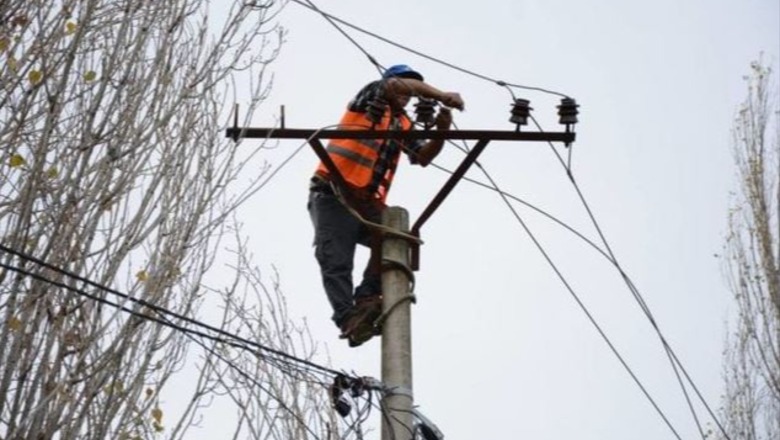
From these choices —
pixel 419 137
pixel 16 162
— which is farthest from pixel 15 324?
pixel 419 137

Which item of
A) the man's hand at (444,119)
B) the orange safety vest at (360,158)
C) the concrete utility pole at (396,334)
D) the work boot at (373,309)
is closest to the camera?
the concrete utility pole at (396,334)

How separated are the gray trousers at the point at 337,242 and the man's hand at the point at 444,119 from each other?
568 millimetres

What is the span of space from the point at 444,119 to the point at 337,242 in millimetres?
880

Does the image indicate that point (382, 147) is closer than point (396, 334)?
No

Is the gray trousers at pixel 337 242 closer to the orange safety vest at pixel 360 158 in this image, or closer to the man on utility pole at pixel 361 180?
the man on utility pole at pixel 361 180

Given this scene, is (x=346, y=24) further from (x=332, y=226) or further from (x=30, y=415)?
(x=30, y=415)

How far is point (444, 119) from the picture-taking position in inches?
255

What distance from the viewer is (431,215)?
6.41 m

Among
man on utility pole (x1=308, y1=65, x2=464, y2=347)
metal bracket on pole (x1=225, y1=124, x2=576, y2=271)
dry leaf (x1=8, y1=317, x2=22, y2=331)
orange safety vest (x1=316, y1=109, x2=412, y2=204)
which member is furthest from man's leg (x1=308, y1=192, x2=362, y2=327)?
dry leaf (x1=8, y1=317, x2=22, y2=331)

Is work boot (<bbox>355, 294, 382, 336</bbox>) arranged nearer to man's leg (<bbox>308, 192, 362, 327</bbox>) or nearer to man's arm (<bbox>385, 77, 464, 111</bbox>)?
man's leg (<bbox>308, 192, 362, 327</bbox>)

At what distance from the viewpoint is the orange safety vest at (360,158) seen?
6.77m

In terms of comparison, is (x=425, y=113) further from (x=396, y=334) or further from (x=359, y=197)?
(x=396, y=334)

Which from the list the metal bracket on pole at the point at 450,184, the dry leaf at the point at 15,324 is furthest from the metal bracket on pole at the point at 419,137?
the dry leaf at the point at 15,324

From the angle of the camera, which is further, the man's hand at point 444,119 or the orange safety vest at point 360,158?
the orange safety vest at point 360,158
